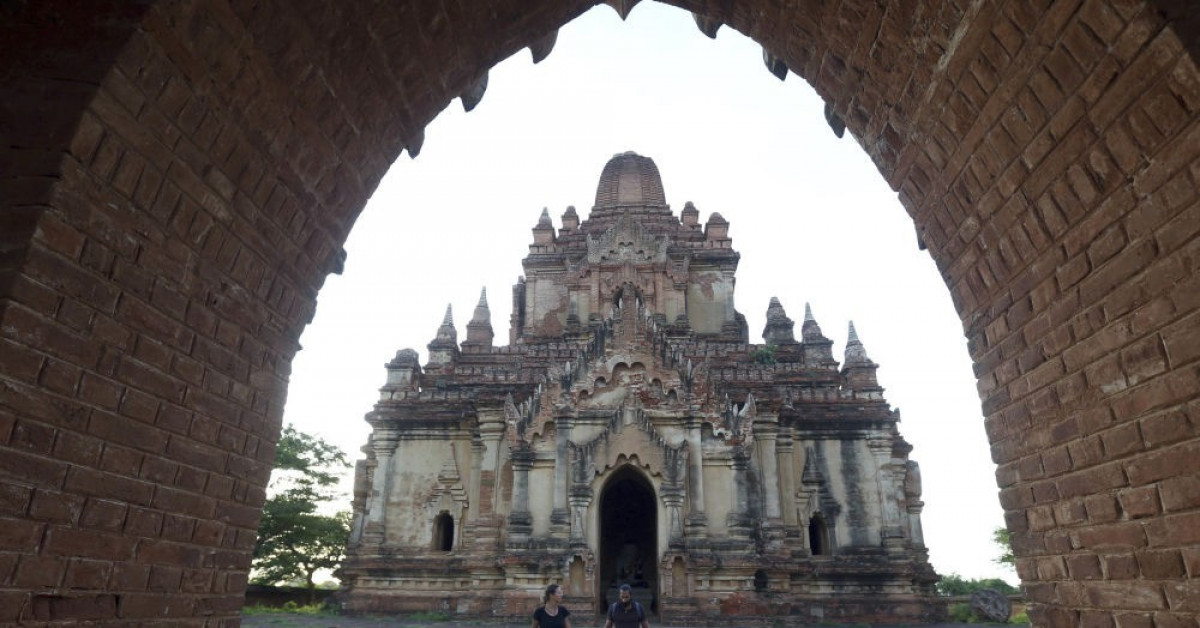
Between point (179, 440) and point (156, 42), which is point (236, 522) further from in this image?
point (156, 42)

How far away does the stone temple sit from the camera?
18.3 meters

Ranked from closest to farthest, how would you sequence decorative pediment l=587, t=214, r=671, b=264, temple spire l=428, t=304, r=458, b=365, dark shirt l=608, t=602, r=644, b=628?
dark shirt l=608, t=602, r=644, b=628 < temple spire l=428, t=304, r=458, b=365 < decorative pediment l=587, t=214, r=671, b=264

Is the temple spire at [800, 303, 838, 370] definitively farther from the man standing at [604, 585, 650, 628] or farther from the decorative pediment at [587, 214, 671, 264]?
the man standing at [604, 585, 650, 628]

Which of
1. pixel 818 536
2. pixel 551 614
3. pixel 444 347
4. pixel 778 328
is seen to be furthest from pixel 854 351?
pixel 551 614

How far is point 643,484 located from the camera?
20.2m

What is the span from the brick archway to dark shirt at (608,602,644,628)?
5631mm

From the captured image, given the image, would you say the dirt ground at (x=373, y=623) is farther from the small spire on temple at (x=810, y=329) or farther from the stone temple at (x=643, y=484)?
the small spire on temple at (x=810, y=329)

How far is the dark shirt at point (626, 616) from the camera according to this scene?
361 inches

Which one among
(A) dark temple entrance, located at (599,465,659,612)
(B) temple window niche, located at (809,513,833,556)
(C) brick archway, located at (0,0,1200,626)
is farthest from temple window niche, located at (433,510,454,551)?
(C) brick archway, located at (0,0,1200,626)

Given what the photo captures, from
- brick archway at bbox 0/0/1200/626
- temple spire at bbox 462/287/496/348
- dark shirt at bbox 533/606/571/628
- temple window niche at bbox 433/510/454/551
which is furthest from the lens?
temple spire at bbox 462/287/496/348

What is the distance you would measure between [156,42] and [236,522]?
2578 millimetres

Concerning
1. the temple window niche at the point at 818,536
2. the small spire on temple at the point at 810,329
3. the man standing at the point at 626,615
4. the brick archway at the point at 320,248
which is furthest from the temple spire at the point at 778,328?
the brick archway at the point at 320,248

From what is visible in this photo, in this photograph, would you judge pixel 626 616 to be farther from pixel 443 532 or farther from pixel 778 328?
pixel 778 328

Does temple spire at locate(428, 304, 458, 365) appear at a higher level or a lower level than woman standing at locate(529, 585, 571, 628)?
higher
